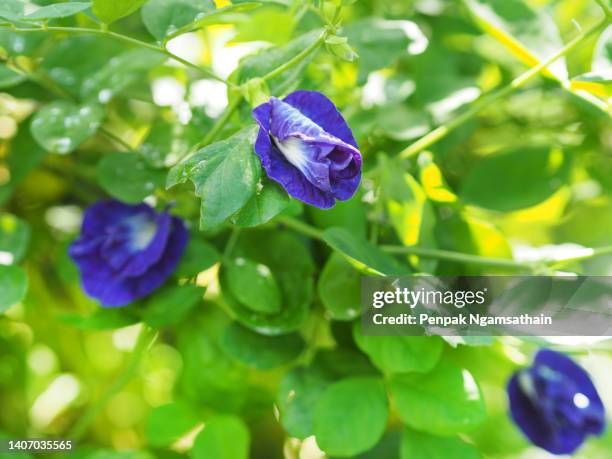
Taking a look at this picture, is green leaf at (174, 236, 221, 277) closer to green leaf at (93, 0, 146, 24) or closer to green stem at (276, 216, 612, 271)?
green stem at (276, 216, 612, 271)

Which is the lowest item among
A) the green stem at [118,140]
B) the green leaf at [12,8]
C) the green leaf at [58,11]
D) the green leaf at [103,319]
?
the green leaf at [103,319]

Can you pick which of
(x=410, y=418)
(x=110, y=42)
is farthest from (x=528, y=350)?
(x=110, y=42)

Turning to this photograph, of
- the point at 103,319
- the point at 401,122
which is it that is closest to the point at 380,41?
the point at 401,122

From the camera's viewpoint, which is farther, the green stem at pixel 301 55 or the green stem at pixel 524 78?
the green stem at pixel 524 78

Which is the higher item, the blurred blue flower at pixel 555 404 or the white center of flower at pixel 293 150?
the white center of flower at pixel 293 150

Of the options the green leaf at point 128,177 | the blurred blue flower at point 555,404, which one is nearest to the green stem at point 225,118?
the green leaf at point 128,177

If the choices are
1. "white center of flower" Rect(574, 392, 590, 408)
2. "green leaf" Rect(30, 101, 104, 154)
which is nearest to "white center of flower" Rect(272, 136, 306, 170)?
"green leaf" Rect(30, 101, 104, 154)

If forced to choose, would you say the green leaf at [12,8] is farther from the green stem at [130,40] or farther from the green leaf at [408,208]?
the green leaf at [408,208]

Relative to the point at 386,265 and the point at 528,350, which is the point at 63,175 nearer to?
the point at 386,265
